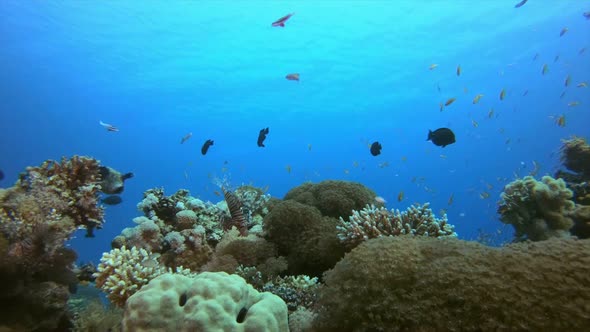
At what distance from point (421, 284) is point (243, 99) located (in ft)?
170

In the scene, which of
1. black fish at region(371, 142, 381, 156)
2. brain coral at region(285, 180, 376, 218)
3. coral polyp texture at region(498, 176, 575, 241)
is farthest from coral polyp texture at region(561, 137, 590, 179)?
brain coral at region(285, 180, 376, 218)

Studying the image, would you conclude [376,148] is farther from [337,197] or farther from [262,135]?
[262,135]

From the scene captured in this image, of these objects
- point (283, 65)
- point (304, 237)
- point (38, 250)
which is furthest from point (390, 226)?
point (283, 65)

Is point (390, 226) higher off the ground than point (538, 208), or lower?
lower

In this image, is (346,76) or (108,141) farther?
(108,141)

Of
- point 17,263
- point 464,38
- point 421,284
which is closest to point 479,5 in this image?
point 464,38

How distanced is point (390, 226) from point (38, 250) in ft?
19.8

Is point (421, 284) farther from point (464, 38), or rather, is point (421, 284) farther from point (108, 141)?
point (108, 141)

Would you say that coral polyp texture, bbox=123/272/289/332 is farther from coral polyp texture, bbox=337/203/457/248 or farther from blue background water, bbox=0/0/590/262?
blue background water, bbox=0/0/590/262

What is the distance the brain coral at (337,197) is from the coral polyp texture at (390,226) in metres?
1.04

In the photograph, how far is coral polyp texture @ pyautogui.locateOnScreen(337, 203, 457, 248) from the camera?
5918 mm

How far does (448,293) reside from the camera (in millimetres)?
3057

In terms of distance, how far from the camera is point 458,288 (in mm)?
3033

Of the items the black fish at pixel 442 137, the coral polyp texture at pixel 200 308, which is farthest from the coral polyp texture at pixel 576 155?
the coral polyp texture at pixel 200 308
